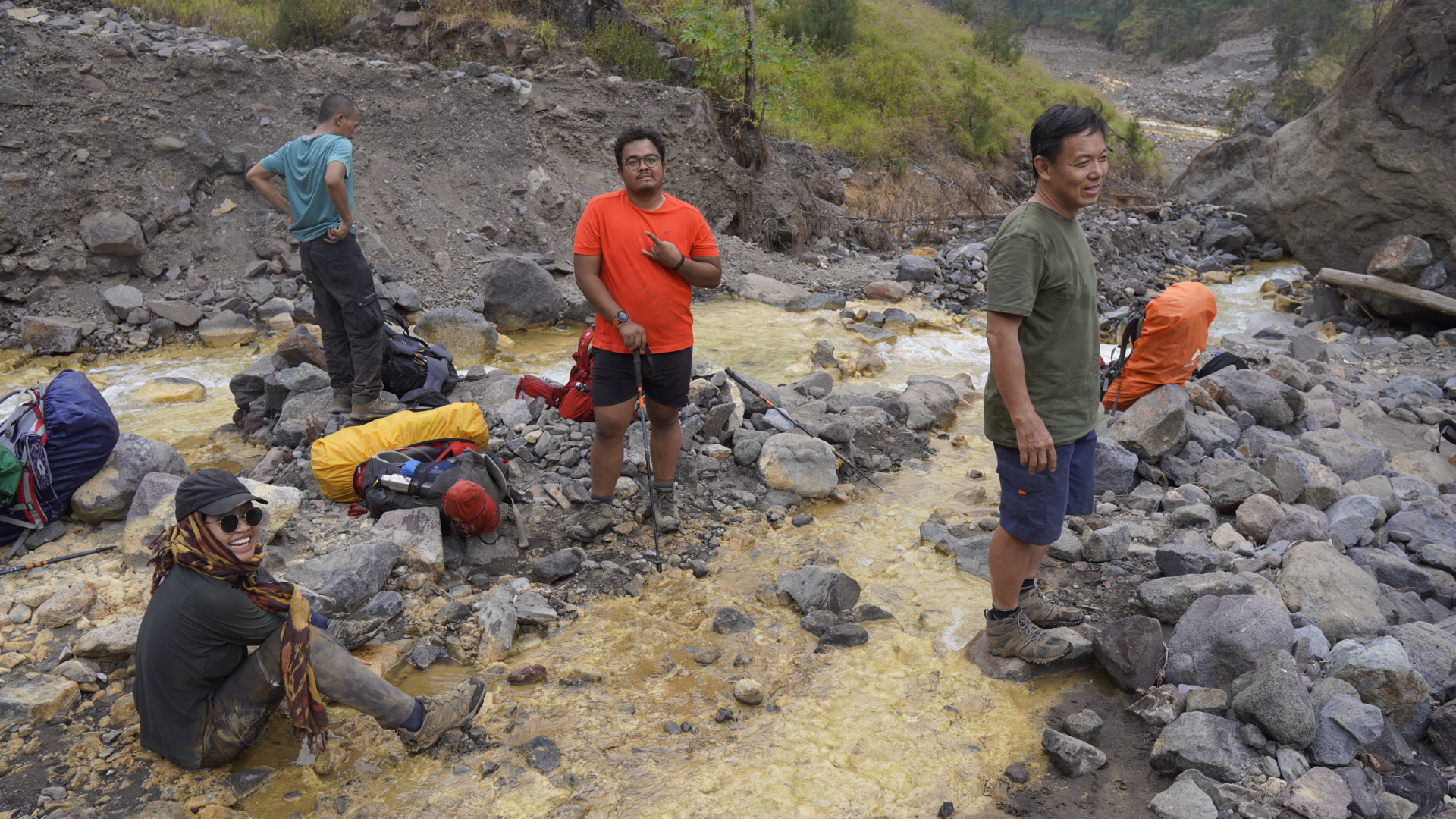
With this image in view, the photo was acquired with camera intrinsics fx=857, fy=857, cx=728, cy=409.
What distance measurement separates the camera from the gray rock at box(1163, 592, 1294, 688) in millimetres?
3152

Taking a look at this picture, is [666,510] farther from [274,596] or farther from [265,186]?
[265,186]

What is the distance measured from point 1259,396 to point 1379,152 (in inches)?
234

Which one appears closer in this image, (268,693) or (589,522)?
(268,693)

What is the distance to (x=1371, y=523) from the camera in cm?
416

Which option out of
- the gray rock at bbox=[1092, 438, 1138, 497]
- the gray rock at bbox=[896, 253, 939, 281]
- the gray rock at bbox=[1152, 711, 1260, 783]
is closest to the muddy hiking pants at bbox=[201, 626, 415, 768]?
the gray rock at bbox=[1152, 711, 1260, 783]

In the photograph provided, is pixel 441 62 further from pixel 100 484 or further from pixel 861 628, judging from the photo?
pixel 861 628

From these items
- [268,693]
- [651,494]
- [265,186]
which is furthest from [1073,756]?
[265,186]

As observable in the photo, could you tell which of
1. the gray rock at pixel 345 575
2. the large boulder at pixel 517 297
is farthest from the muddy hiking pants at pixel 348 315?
the large boulder at pixel 517 297

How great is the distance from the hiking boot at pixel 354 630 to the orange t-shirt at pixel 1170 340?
15.6ft

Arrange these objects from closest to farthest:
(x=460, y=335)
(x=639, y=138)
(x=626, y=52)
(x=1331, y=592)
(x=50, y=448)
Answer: (x=1331, y=592) < (x=639, y=138) < (x=50, y=448) < (x=460, y=335) < (x=626, y=52)

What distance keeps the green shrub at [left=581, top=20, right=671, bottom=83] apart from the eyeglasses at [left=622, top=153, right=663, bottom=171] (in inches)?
414

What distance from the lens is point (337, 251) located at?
18.1 ft

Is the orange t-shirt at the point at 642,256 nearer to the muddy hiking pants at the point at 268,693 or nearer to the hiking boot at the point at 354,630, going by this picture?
the hiking boot at the point at 354,630

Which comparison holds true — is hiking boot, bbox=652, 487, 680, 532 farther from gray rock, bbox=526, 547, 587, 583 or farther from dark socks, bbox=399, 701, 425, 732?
dark socks, bbox=399, 701, 425, 732
